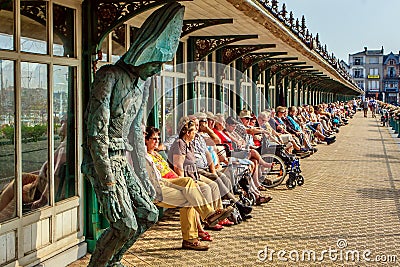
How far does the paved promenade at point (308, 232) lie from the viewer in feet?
19.7

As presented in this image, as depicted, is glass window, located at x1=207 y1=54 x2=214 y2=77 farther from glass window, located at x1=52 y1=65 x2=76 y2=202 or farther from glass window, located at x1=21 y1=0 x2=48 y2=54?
glass window, located at x1=21 y1=0 x2=48 y2=54

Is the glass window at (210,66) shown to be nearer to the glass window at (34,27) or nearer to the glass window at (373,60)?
the glass window at (34,27)

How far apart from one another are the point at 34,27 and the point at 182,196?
236 cm

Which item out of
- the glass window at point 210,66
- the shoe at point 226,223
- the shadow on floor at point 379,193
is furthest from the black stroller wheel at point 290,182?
the shoe at point 226,223

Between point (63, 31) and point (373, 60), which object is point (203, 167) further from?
point (373, 60)

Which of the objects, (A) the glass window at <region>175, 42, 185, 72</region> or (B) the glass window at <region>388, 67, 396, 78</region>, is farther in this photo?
(B) the glass window at <region>388, 67, 396, 78</region>

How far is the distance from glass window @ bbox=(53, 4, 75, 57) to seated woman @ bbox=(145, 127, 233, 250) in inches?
53.9

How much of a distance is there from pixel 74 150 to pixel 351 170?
8861mm

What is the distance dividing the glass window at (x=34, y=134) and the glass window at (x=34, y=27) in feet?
0.49

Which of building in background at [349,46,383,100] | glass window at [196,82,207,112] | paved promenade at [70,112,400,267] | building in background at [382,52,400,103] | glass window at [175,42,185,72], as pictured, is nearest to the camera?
Answer: paved promenade at [70,112,400,267]

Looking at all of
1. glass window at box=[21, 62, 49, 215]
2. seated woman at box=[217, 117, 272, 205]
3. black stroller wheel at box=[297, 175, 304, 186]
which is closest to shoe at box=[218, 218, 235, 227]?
seated woman at box=[217, 117, 272, 205]

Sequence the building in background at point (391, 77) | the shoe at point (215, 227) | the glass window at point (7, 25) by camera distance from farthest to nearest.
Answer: the building in background at point (391, 77), the shoe at point (215, 227), the glass window at point (7, 25)

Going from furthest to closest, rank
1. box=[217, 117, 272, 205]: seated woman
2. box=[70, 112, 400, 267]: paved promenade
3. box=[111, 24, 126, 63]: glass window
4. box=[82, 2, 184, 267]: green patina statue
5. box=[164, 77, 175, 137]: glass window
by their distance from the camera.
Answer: box=[217, 117, 272, 205]: seated woman
box=[164, 77, 175, 137]: glass window
box=[111, 24, 126, 63]: glass window
box=[70, 112, 400, 267]: paved promenade
box=[82, 2, 184, 267]: green patina statue

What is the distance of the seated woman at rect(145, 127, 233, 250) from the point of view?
6348 mm
